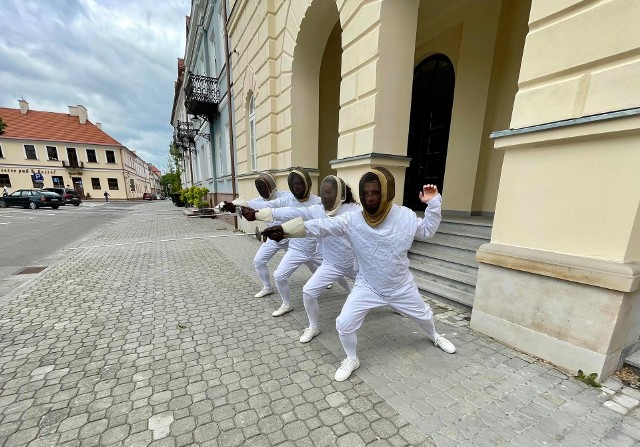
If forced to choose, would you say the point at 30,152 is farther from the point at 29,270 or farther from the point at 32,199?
the point at 29,270

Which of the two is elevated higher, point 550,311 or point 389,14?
point 389,14

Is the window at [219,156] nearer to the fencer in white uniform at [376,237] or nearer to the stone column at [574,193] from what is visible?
the fencer in white uniform at [376,237]

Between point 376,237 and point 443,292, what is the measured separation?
207cm

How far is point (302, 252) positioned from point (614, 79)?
3.26 m

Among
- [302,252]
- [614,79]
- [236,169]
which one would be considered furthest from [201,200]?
[614,79]

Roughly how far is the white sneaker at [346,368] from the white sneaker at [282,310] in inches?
51.9

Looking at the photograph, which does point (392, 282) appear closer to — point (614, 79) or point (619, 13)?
point (614, 79)

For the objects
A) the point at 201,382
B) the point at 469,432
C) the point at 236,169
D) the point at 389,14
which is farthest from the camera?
the point at 236,169

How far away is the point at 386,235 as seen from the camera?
224 cm

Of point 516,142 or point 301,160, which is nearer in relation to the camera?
point 516,142

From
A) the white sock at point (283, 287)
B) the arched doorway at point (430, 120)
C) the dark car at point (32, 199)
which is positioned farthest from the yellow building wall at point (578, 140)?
the dark car at point (32, 199)

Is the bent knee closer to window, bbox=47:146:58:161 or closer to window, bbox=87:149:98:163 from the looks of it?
window, bbox=47:146:58:161

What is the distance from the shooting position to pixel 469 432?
5.74 feet

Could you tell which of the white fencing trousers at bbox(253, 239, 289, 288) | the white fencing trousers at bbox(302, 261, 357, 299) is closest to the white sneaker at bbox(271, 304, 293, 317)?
the white fencing trousers at bbox(253, 239, 289, 288)
